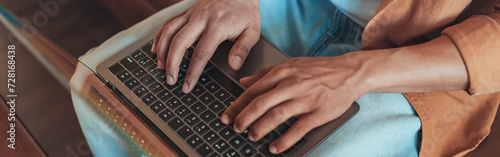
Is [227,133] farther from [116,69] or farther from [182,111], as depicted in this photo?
[116,69]

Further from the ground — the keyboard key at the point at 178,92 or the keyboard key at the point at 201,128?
the keyboard key at the point at 178,92

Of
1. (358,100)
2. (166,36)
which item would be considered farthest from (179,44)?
(358,100)

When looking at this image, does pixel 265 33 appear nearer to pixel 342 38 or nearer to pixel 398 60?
pixel 342 38

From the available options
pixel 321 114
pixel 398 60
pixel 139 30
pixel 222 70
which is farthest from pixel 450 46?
pixel 139 30

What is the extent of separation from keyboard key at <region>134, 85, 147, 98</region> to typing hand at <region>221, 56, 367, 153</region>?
0.13 meters

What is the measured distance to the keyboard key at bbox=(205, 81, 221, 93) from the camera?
0.59 m

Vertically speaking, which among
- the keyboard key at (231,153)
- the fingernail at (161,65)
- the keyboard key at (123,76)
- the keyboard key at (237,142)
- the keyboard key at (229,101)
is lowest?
the keyboard key at (231,153)

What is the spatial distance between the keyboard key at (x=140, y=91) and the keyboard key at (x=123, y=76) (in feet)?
0.08

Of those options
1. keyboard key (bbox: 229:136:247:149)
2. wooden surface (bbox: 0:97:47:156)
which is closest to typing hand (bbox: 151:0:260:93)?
keyboard key (bbox: 229:136:247:149)

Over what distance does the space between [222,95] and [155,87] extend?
0.10 m

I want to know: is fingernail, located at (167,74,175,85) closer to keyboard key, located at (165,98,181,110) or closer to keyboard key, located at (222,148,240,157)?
keyboard key, located at (165,98,181,110)

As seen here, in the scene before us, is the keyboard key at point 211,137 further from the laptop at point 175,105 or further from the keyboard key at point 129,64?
the keyboard key at point 129,64

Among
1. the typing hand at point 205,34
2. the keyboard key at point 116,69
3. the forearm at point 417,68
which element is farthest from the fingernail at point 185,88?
the forearm at point 417,68

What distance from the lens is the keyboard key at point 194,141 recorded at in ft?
1.74
